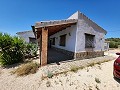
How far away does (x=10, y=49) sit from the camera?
8.83m

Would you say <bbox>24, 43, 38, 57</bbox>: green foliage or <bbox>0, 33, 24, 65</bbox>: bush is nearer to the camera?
<bbox>0, 33, 24, 65</bbox>: bush

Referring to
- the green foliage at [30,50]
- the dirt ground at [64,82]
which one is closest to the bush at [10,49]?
the green foliage at [30,50]


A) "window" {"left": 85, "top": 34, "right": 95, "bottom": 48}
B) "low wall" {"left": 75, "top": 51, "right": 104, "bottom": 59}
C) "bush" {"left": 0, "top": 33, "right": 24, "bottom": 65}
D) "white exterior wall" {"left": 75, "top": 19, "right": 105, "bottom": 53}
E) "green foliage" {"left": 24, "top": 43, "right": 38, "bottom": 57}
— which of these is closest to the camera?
"bush" {"left": 0, "top": 33, "right": 24, "bottom": 65}

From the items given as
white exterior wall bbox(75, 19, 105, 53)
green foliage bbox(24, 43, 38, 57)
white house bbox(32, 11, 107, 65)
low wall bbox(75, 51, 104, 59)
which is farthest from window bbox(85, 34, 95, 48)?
green foliage bbox(24, 43, 38, 57)

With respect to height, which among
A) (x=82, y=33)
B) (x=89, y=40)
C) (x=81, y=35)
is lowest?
(x=89, y=40)

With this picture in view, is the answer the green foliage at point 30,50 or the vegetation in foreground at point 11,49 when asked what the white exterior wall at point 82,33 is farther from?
the vegetation in foreground at point 11,49

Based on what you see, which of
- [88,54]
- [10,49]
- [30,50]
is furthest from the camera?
[30,50]

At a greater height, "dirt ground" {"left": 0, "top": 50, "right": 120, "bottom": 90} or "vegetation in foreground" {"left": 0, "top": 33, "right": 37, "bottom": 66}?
"vegetation in foreground" {"left": 0, "top": 33, "right": 37, "bottom": 66}

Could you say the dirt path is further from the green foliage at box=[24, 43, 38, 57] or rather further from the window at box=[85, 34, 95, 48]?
the green foliage at box=[24, 43, 38, 57]

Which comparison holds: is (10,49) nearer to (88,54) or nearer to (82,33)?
(82,33)

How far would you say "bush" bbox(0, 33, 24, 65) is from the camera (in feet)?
27.3

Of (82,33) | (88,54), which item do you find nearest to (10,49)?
(82,33)

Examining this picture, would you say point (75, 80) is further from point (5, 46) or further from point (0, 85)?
point (5, 46)

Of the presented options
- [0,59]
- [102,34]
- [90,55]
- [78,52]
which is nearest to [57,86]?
[78,52]
